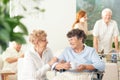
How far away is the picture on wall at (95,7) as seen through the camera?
230 inches

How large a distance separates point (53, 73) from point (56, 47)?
3047mm

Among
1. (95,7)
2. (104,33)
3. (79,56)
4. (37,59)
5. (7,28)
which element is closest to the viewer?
(7,28)

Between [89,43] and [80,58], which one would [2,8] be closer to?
[80,58]

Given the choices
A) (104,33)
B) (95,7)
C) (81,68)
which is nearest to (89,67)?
(81,68)

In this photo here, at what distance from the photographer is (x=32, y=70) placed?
2.77 meters

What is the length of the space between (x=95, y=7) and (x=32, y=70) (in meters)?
3.39

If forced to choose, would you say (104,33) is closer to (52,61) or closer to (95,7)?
(95,7)

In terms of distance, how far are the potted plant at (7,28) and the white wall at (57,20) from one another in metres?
5.32

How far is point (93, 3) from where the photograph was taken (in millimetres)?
5891

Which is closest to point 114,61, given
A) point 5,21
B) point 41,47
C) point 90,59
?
point 90,59

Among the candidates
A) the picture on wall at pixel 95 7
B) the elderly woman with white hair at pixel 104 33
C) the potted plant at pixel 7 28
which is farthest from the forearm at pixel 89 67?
the picture on wall at pixel 95 7

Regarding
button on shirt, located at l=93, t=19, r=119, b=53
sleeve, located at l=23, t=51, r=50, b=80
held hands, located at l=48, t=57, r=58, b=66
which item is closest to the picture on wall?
button on shirt, located at l=93, t=19, r=119, b=53

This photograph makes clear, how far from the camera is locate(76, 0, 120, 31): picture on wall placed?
5840 millimetres

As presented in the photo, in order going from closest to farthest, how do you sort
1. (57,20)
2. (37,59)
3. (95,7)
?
(37,59)
(57,20)
(95,7)
